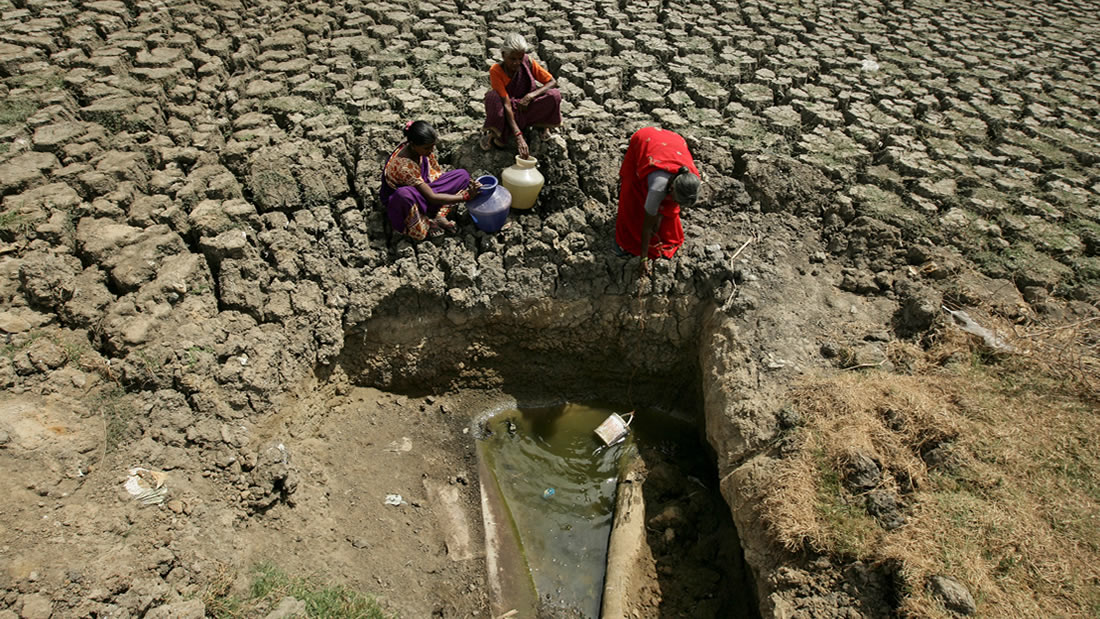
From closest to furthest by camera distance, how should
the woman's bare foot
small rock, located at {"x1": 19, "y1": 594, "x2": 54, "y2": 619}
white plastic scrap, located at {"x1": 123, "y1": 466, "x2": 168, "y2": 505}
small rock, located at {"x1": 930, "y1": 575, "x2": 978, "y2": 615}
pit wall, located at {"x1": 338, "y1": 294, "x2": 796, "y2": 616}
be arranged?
small rock, located at {"x1": 19, "y1": 594, "x2": 54, "y2": 619} < small rock, located at {"x1": 930, "y1": 575, "x2": 978, "y2": 615} < white plastic scrap, located at {"x1": 123, "y1": 466, "x2": 168, "y2": 505} < pit wall, located at {"x1": 338, "y1": 294, "x2": 796, "y2": 616} < the woman's bare foot

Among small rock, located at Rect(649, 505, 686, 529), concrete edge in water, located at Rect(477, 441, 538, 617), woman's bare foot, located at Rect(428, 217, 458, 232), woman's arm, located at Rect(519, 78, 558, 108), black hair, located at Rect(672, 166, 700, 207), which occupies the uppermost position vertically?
woman's arm, located at Rect(519, 78, 558, 108)

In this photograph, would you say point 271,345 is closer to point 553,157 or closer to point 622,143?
point 553,157

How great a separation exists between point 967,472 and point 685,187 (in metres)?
1.86

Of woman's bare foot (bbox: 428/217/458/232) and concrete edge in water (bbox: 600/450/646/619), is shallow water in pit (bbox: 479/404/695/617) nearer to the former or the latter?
concrete edge in water (bbox: 600/450/646/619)

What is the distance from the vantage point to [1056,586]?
8.44ft

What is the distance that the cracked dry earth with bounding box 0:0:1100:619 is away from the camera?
2.95 metres

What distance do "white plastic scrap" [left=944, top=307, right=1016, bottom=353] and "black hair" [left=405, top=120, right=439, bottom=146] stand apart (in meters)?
3.09

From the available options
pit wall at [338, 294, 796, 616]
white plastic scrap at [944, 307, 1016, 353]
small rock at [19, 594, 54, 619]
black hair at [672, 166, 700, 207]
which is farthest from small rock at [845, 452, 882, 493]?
small rock at [19, 594, 54, 619]

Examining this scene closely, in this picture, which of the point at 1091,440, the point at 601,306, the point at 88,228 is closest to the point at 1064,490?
the point at 1091,440

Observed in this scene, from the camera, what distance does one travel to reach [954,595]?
2.53 meters

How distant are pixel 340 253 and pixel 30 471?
5.91 ft

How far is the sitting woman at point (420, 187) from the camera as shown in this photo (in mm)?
3627

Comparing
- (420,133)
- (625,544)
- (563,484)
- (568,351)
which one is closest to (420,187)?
(420,133)

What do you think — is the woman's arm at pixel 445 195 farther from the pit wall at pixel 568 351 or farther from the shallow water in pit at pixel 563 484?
the shallow water in pit at pixel 563 484
